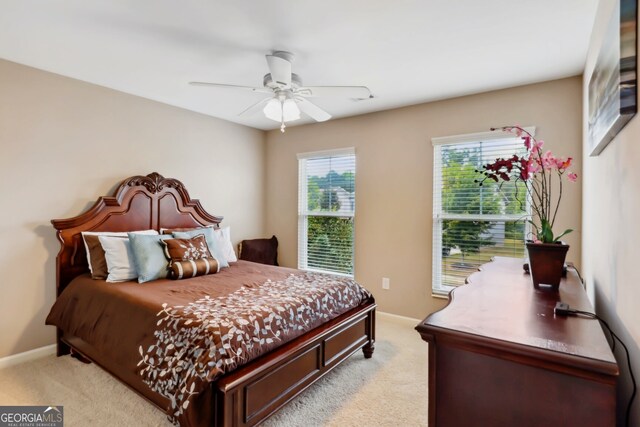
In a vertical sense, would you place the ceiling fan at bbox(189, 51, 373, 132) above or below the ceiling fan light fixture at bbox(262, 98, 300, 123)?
above

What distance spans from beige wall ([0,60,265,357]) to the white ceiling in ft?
0.79

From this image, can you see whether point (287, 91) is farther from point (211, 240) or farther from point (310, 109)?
point (211, 240)

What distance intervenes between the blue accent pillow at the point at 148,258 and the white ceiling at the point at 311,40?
4.87 feet

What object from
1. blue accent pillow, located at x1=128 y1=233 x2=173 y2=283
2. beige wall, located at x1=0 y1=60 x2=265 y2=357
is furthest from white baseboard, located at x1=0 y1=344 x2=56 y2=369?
blue accent pillow, located at x1=128 y1=233 x2=173 y2=283

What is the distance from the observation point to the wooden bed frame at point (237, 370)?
1689mm

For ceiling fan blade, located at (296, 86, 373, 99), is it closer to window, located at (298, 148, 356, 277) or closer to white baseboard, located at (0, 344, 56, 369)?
window, located at (298, 148, 356, 277)

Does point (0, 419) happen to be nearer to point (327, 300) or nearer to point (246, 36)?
point (327, 300)

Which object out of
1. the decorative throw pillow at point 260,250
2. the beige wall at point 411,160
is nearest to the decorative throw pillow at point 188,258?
the decorative throw pillow at point 260,250

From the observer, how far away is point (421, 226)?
11.8ft

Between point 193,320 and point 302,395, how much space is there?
1017 mm

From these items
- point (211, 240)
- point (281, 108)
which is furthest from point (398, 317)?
point (281, 108)

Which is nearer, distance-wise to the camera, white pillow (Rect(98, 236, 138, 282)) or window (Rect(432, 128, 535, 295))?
white pillow (Rect(98, 236, 138, 282))

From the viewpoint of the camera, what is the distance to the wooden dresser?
2.79ft

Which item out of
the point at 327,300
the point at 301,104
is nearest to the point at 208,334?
the point at 327,300
